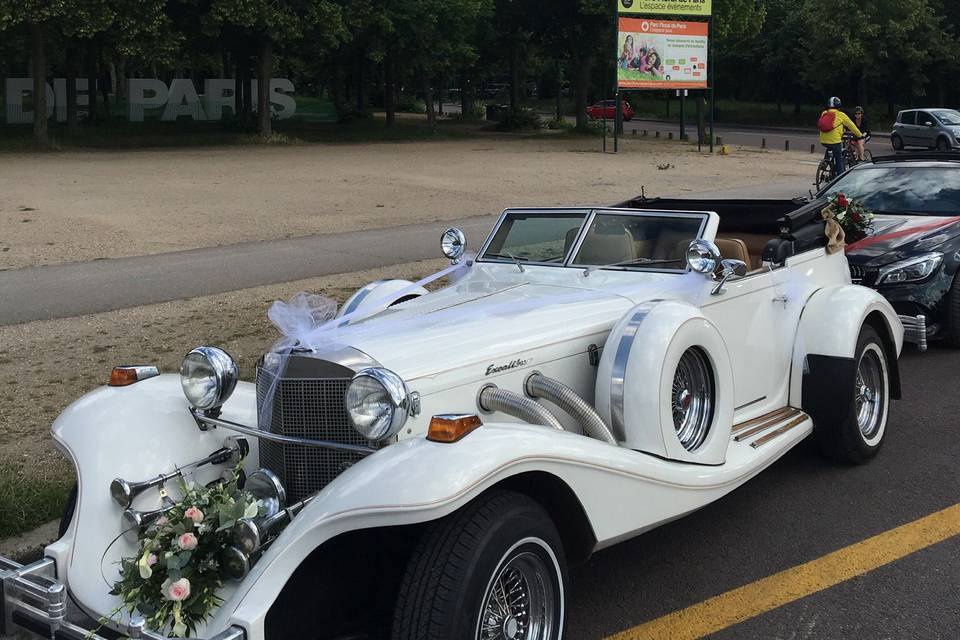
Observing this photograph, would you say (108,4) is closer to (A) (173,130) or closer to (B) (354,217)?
(A) (173,130)

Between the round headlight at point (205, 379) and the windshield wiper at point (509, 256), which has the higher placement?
the windshield wiper at point (509, 256)

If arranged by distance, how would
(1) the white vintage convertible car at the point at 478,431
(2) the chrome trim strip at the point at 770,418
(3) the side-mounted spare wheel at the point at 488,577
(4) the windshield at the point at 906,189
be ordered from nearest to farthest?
(3) the side-mounted spare wheel at the point at 488,577 → (1) the white vintage convertible car at the point at 478,431 → (2) the chrome trim strip at the point at 770,418 → (4) the windshield at the point at 906,189

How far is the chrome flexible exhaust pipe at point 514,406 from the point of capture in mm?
3607

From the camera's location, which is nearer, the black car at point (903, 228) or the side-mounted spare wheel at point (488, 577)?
the side-mounted spare wheel at point (488, 577)

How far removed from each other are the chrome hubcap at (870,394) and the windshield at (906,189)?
11.9ft

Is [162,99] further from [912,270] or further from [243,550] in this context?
[243,550]

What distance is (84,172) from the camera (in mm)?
24422

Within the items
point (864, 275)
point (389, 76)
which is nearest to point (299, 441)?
point (864, 275)

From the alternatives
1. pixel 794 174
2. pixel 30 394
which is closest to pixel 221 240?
pixel 30 394

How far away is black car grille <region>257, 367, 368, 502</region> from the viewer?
136 inches

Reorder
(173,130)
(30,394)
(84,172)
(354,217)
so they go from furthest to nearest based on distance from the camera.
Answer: (173,130) < (84,172) < (354,217) < (30,394)

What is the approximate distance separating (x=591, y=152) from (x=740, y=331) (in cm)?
2950

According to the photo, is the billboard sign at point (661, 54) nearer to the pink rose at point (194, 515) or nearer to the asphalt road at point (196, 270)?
the asphalt road at point (196, 270)

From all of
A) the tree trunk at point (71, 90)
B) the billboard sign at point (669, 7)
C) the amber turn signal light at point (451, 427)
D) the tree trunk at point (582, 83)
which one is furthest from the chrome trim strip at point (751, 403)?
the tree trunk at point (582, 83)
